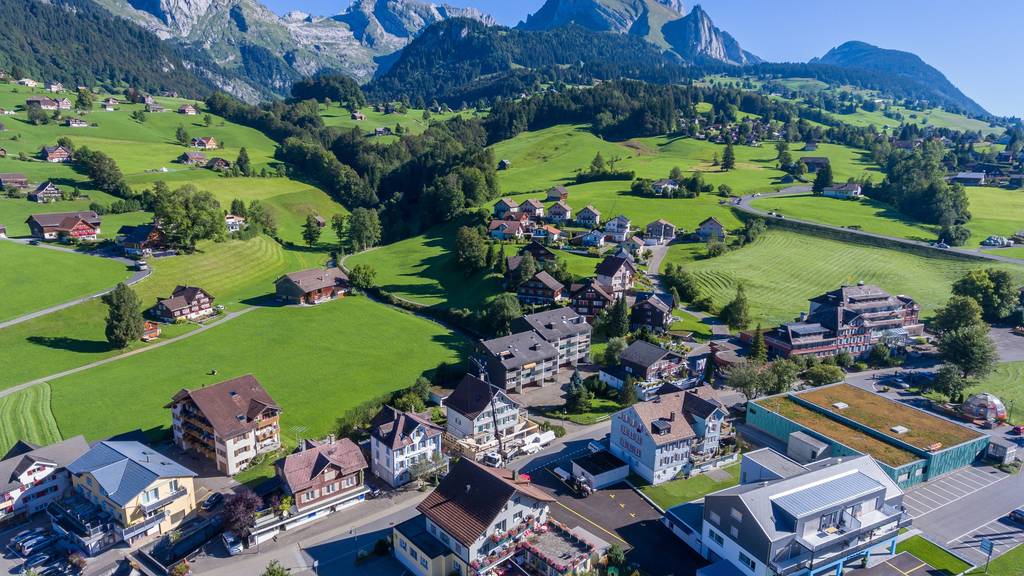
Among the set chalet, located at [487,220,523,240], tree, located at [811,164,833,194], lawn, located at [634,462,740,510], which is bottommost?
lawn, located at [634,462,740,510]

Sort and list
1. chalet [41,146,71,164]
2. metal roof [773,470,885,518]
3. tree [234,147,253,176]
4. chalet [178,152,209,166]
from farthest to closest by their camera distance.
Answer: tree [234,147,253,176], chalet [178,152,209,166], chalet [41,146,71,164], metal roof [773,470,885,518]

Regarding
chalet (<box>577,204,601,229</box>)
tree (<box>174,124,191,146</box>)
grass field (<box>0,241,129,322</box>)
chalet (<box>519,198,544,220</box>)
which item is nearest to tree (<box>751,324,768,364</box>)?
chalet (<box>577,204,601,229</box>)

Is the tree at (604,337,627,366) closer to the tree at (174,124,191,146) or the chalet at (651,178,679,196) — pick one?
the chalet at (651,178,679,196)

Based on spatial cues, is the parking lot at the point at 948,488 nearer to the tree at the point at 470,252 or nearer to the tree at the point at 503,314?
the tree at the point at 503,314

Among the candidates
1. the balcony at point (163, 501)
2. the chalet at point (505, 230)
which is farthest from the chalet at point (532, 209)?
the balcony at point (163, 501)

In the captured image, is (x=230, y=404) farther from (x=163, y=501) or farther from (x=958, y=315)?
(x=958, y=315)

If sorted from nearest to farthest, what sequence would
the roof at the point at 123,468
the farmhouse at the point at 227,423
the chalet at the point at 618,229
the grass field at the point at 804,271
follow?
the roof at the point at 123,468
the farmhouse at the point at 227,423
the grass field at the point at 804,271
the chalet at the point at 618,229

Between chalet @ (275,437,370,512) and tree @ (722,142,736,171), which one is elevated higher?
tree @ (722,142,736,171)
